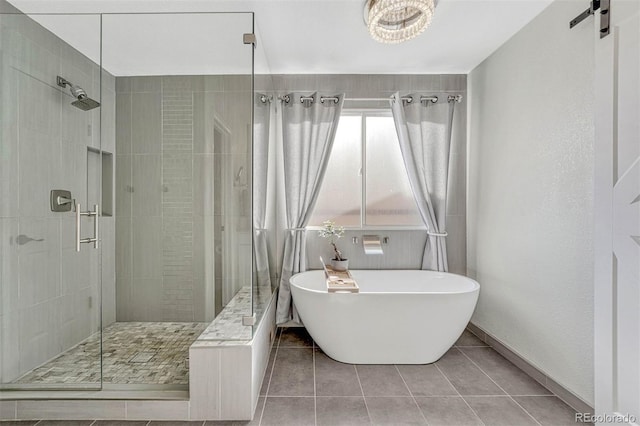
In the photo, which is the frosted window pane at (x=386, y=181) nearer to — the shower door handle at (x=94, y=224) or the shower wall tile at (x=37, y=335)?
the shower door handle at (x=94, y=224)

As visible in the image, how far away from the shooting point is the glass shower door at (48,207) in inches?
73.0

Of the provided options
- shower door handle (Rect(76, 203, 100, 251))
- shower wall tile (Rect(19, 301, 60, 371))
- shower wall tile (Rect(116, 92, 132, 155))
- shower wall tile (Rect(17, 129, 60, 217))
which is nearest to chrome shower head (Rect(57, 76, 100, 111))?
shower wall tile (Rect(116, 92, 132, 155))

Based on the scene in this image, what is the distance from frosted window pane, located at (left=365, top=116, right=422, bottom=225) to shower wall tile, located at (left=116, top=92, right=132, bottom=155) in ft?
6.80

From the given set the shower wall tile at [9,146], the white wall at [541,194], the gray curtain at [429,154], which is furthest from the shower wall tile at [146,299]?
the white wall at [541,194]

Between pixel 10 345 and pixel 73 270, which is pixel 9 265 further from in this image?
pixel 10 345

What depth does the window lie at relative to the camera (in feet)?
10.3

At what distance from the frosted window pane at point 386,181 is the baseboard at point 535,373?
1184 millimetres

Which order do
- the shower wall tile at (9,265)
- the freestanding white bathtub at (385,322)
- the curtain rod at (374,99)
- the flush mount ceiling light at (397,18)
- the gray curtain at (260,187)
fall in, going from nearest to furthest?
the flush mount ceiling light at (397,18), the shower wall tile at (9,265), the gray curtain at (260,187), the freestanding white bathtub at (385,322), the curtain rod at (374,99)

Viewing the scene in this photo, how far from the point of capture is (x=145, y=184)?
202 cm

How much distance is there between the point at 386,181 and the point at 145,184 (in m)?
2.15

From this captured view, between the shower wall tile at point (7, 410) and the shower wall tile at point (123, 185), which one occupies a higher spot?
the shower wall tile at point (123, 185)

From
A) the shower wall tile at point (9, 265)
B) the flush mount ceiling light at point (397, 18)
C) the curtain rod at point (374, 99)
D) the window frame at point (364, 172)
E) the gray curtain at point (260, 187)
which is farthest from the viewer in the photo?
the window frame at point (364, 172)

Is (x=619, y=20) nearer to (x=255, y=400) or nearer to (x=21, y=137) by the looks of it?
(x=255, y=400)

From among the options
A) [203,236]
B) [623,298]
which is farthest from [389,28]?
[623,298]
